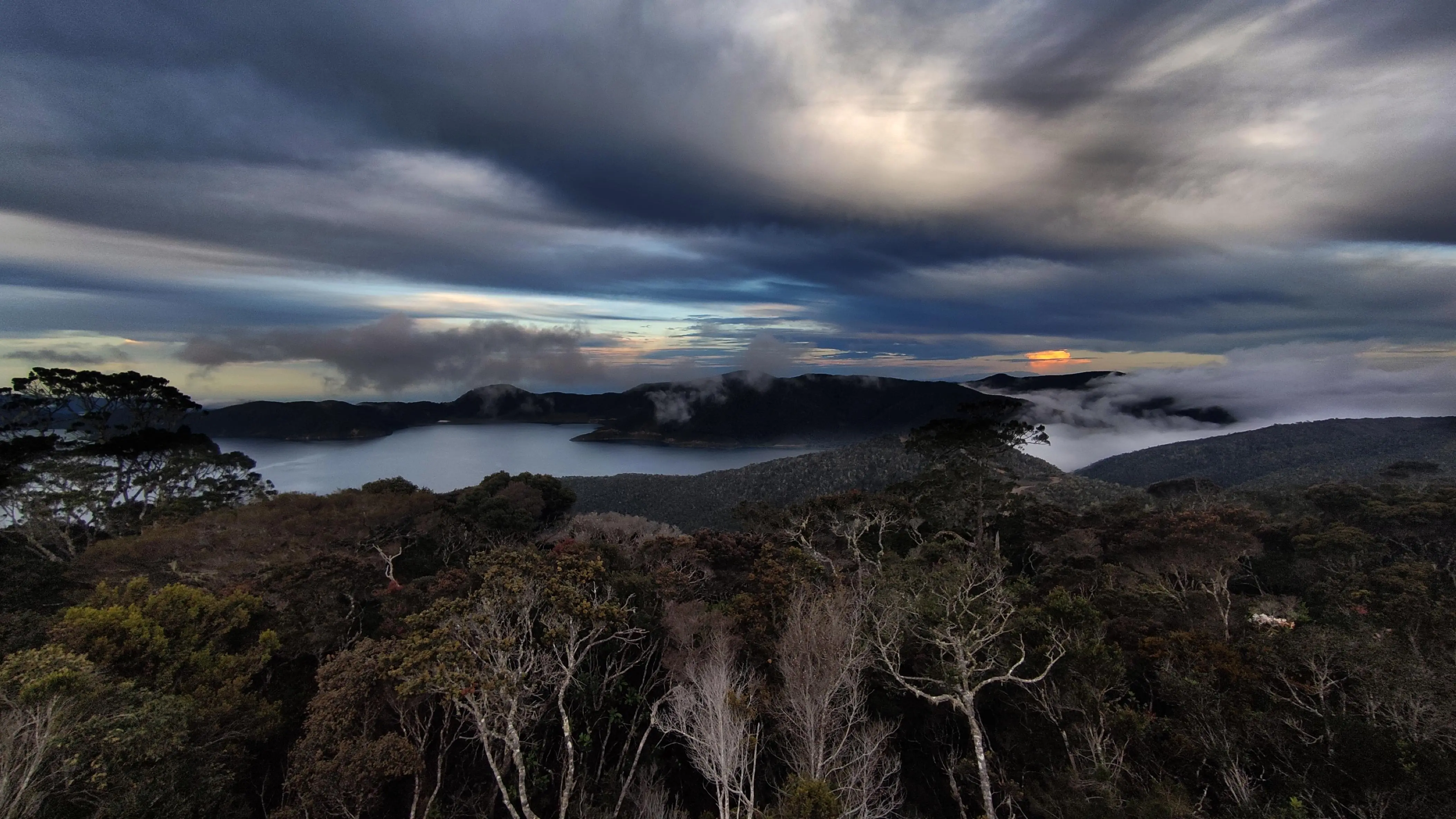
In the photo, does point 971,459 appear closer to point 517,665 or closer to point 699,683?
point 699,683

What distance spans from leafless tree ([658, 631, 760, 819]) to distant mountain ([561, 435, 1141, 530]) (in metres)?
47.5

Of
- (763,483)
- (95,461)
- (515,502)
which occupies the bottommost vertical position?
(763,483)

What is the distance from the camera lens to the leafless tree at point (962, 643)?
11312mm

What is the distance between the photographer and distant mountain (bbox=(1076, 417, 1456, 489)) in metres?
76.6

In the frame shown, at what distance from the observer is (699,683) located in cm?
1202

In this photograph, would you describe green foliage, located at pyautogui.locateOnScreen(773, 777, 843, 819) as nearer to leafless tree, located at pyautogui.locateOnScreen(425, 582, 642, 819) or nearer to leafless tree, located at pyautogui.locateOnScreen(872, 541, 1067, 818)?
leafless tree, located at pyautogui.locateOnScreen(872, 541, 1067, 818)

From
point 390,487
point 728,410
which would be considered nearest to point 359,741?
point 390,487

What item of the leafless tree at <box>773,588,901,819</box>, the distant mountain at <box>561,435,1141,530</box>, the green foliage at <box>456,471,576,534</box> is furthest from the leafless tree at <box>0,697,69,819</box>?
the distant mountain at <box>561,435,1141,530</box>

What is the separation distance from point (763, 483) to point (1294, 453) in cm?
8590

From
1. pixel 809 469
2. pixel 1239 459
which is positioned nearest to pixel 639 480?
pixel 809 469

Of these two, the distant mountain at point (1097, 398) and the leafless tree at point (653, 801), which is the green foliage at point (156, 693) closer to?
the leafless tree at point (653, 801)

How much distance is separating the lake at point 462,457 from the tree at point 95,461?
18438mm

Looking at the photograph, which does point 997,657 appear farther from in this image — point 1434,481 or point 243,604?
point 1434,481

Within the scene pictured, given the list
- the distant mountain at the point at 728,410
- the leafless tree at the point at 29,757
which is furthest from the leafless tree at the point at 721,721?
the distant mountain at the point at 728,410
